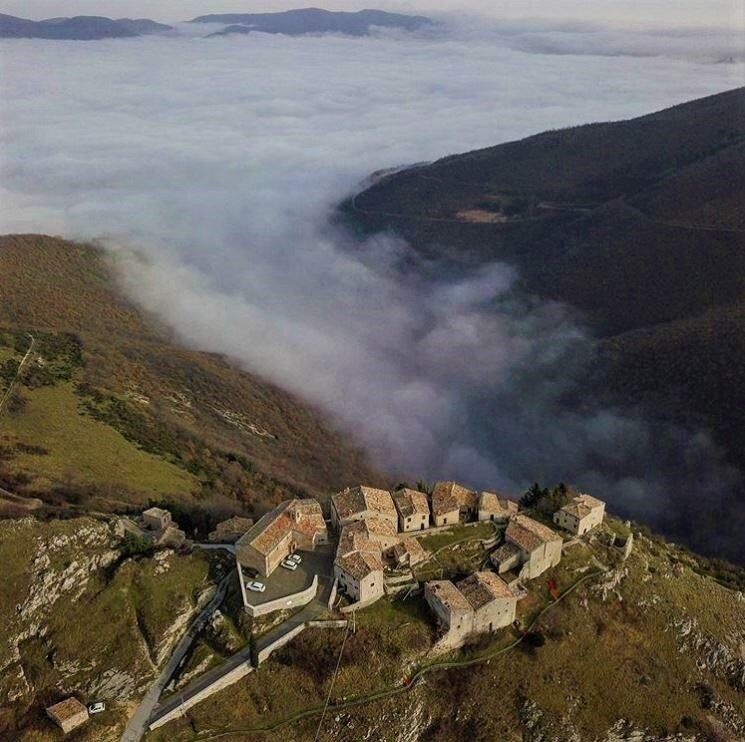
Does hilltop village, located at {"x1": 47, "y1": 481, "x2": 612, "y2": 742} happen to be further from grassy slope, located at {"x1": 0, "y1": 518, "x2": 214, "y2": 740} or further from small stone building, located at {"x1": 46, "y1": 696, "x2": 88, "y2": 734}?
grassy slope, located at {"x1": 0, "y1": 518, "x2": 214, "y2": 740}

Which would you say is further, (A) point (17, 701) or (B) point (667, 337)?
(B) point (667, 337)

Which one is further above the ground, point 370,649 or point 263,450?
point 370,649

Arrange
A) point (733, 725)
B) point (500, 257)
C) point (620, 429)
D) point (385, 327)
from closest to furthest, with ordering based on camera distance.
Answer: point (733, 725) → point (620, 429) → point (385, 327) → point (500, 257)

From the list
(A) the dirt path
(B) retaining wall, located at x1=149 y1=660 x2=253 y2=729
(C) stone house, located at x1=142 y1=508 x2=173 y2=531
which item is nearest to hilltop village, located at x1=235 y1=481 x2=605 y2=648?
(B) retaining wall, located at x1=149 y1=660 x2=253 y2=729

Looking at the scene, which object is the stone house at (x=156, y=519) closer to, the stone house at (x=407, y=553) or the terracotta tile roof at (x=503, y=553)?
the stone house at (x=407, y=553)

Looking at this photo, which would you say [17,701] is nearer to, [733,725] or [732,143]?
[733,725]

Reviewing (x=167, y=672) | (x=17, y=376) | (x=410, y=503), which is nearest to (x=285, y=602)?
(x=167, y=672)

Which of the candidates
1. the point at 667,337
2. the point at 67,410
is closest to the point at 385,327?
the point at 667,337
